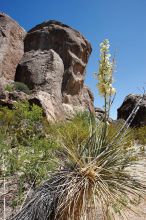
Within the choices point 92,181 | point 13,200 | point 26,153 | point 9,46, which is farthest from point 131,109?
point 92,181

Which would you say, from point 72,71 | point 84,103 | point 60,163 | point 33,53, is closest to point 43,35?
point 33,53

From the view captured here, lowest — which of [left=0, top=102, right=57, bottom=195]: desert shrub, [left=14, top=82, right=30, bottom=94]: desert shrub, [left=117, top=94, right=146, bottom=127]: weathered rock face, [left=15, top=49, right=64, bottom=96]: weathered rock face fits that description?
[left=0, top=102, right=57, bottom=195]: desert shrub

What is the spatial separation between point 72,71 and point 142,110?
6420mm

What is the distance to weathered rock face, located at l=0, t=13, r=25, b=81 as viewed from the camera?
1991cm

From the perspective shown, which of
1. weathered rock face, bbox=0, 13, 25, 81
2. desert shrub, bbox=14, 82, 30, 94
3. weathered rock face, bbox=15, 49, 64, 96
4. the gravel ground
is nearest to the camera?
the gravel ground

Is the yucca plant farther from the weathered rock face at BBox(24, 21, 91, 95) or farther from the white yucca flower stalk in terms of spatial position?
the weathered rock face at BBox(24, 21, 91, 95)

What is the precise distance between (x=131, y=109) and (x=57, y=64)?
5.07m

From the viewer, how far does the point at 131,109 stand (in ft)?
57.3

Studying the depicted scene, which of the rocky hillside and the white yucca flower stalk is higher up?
the rocky hillside

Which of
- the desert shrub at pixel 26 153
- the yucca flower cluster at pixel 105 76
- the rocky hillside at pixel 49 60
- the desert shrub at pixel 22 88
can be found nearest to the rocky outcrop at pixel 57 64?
the rocky hillside at pixel 49 60

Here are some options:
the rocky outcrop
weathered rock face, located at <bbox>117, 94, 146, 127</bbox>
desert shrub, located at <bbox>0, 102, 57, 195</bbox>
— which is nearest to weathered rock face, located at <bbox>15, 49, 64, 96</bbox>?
the rocky outcrop

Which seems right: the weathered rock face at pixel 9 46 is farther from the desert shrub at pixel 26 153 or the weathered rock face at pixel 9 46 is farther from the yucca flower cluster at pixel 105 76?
the yucca flower cluster at pixel 105 76

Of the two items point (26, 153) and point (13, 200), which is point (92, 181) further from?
point (26, 153)

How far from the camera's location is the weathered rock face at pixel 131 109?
16.4 m
